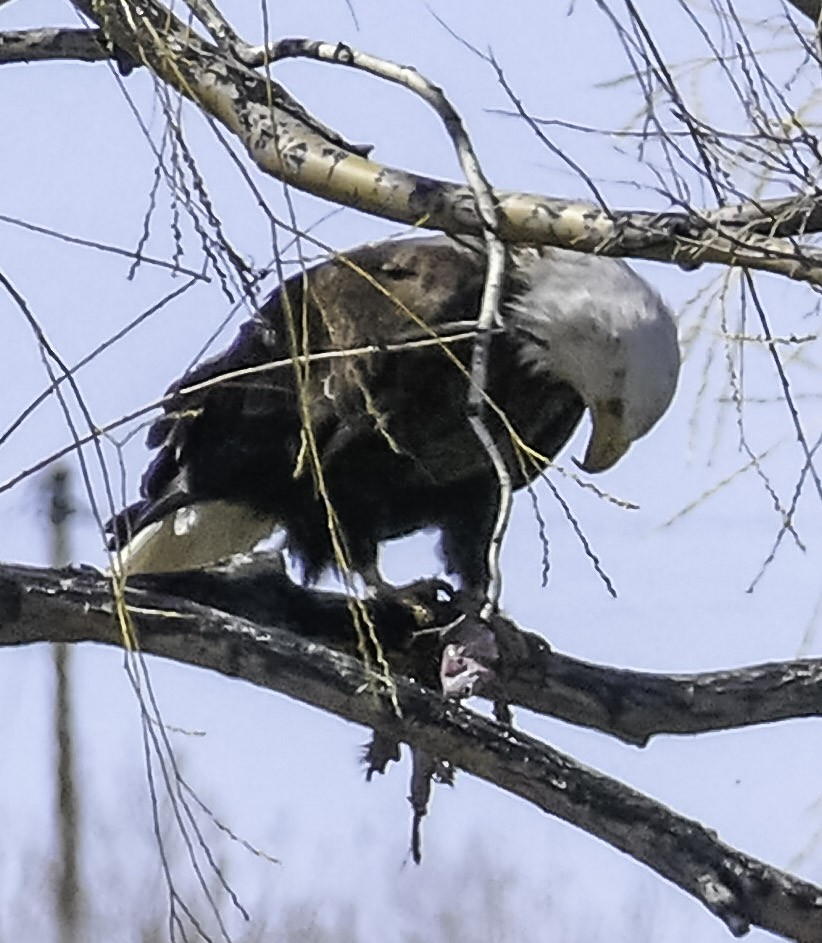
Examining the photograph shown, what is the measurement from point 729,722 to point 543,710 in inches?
8.8

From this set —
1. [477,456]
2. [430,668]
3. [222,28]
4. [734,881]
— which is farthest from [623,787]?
[477,456]

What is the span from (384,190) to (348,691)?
52cm

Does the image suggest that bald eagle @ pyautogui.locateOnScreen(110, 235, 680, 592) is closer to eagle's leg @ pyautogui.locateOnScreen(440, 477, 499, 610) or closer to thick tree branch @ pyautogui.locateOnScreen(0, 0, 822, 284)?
eagle's leg @ pyautogui.locateOnScreen(440, 477, 499, 610)

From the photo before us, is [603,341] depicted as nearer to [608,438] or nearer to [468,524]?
[608,438]

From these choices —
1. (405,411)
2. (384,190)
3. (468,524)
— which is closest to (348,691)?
(384,190)

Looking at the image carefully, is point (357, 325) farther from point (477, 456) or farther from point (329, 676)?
point (329, 676)

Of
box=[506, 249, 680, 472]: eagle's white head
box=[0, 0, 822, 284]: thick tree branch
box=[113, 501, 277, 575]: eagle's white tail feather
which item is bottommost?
box=[0, 0, 822, 284]: thick tree branch

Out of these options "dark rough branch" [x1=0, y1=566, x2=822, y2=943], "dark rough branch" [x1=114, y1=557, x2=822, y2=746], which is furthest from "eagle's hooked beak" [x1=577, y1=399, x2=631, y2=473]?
"dark rough branch" [x1=0, y1=566, x2=822, y2=943]

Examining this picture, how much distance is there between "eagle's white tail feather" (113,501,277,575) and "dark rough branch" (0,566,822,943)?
94 cm

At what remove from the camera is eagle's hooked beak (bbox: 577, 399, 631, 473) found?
2.83 metres

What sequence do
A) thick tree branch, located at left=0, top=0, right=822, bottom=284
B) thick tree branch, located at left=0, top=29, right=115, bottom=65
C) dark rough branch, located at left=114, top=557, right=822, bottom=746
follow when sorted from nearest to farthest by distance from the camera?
thick tree branch, located at left=0, top=0, right=822, bottom=284, dark rough branch, located at left=114, top=557, right=822, bottom=746, thick tree branch, located at left=0, top=29, right=115, bottom=65

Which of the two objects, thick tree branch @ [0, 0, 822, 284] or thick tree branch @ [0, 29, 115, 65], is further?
thick tree branch @ [0, 29, 115, 65]

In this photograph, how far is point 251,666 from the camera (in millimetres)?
1909

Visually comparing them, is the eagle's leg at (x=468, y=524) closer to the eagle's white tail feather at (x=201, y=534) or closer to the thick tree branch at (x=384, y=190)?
the eagle's white tail feather at (x=201, y=534)
